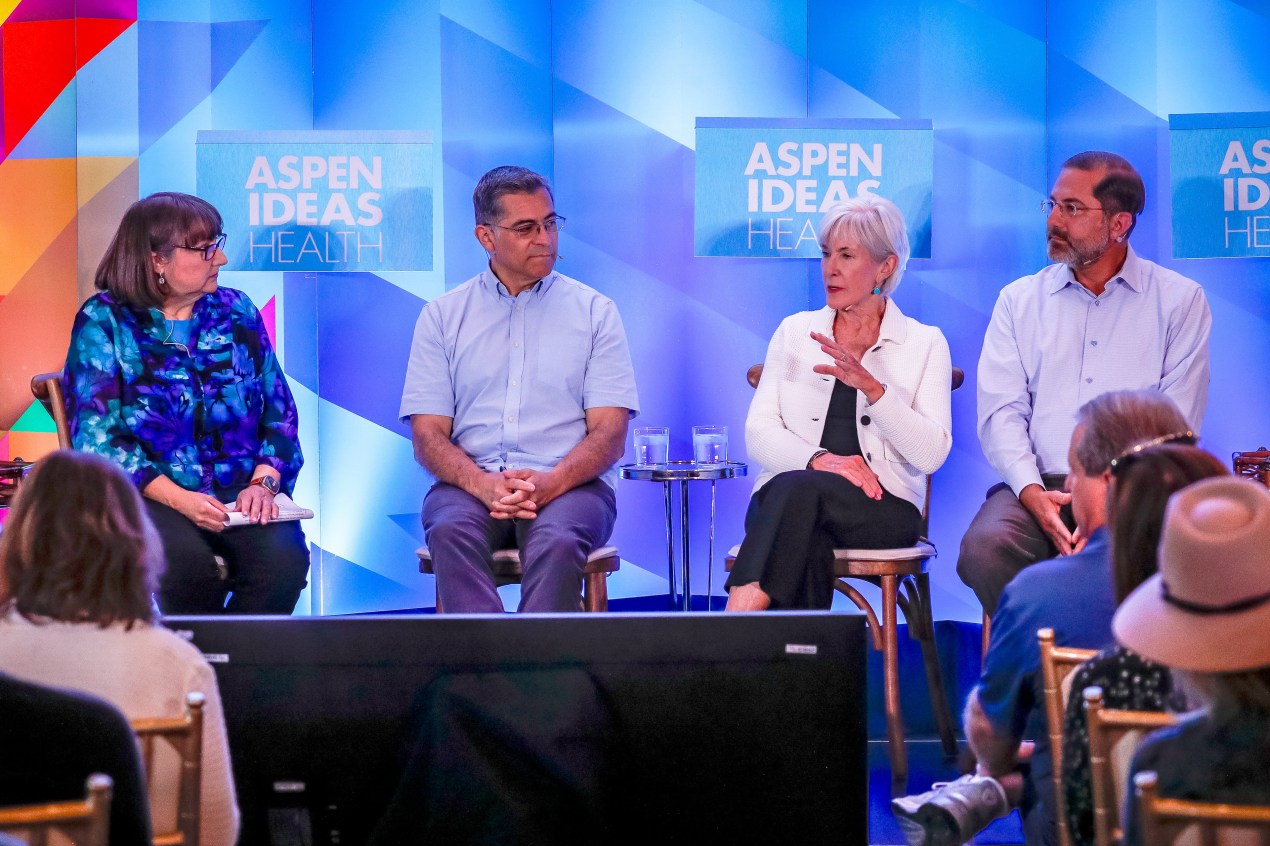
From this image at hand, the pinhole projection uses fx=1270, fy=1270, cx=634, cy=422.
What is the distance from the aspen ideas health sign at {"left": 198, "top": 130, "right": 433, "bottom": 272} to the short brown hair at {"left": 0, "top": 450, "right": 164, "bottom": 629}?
2443 millimetres

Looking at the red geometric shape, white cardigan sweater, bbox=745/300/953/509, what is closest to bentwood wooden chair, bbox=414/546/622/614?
white cardigan sweater, bbox=745/300/953/509

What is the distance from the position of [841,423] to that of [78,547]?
234 cm

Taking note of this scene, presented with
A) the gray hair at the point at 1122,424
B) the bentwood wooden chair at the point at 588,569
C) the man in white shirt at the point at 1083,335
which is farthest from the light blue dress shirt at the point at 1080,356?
the gray hair at the point at 1122,424

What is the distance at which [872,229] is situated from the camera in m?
3.62

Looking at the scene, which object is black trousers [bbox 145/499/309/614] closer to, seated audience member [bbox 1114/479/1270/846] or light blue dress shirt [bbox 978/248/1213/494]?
light blue dress shirt [bbox 978/248/1213/494]

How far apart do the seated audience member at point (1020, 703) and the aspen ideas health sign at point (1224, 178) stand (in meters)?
2.22

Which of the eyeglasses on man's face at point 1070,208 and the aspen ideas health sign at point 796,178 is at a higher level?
the aspen ideas health sign at point 796,178

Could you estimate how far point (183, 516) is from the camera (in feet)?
10.6

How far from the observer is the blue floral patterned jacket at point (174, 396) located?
129 inches

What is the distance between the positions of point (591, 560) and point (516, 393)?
23.2 inches

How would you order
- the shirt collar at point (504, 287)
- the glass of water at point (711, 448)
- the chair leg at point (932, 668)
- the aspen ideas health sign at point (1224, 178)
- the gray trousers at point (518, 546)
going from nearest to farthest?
1. the gray trousers at point (518, 546)
2. the chair leg at point (932, 668)
3. the shirt collar at point (504, 287)
4. the aspen ideas health sign at point (1224, 178)
5. the glass of water at point (711, 448)

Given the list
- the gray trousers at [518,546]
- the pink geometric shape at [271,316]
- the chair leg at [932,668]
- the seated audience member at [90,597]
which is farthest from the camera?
the pink geometric shape at [271,316]

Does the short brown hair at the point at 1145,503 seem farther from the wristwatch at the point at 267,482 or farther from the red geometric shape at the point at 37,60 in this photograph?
the red geometric shape at the point at 37,60

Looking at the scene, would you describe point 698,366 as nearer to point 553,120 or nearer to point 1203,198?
point 553,120
